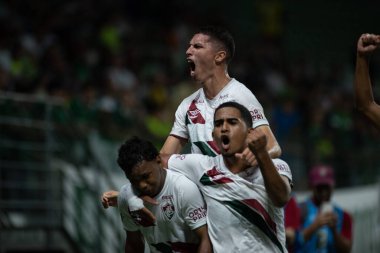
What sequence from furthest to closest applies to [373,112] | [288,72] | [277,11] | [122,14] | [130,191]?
1. [277,11]
2. [288,72]
3. [122,14]
4. [130,191]
5. [373,112]

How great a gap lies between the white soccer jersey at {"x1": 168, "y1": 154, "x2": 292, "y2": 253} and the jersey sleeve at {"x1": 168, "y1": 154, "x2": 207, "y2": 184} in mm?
170

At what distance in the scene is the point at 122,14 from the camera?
66.6ft

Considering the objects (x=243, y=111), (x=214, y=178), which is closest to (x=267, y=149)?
(x=243, y=111)

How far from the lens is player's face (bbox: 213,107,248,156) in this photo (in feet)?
23.5

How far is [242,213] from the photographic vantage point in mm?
7195

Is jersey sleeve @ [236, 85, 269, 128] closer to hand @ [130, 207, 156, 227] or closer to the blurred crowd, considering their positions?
hand @ [130, 207, 156, 227]

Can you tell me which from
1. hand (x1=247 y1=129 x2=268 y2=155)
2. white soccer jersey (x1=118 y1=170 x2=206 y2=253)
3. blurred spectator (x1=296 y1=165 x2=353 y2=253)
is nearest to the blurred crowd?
blurred spectator (x1=296 y1=165 x2=353 y2=253)

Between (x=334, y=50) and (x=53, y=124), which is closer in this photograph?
(x=53, y=124)

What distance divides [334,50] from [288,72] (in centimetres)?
271

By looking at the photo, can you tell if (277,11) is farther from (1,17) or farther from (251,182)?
(251,182)

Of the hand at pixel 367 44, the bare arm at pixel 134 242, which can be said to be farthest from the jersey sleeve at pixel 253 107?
the bare arm at pixel 134 242

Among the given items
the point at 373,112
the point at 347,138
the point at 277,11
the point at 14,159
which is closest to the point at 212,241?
the point at 373,112

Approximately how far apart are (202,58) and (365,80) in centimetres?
178

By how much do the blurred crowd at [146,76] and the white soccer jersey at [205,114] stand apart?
4.97 metres
